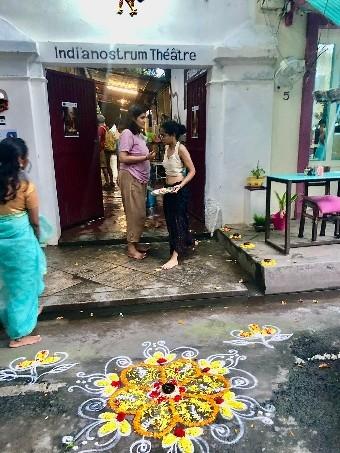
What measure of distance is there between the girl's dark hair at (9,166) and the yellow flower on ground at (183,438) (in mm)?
2241

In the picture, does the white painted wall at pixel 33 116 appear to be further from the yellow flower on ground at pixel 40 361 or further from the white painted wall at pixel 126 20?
the yellow flower on ground at pixel 40 361

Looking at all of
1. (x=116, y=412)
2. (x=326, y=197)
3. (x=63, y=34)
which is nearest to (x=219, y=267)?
(x=326, y=197)

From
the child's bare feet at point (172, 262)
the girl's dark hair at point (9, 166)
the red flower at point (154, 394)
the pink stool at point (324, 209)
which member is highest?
the girl's dark hair at point (9, 166)

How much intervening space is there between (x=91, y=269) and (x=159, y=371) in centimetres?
237

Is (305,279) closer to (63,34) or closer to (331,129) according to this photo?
(331,129)

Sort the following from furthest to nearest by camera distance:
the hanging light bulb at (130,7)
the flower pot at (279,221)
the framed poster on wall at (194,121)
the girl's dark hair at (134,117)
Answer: the framed poster on wall at (194,121) → the flower pot at (279,221) → the hanging light bulb at (130,7) → the girl's dark hair at (134,117)

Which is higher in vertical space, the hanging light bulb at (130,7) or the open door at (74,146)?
the hanging light bulb at (130,7)

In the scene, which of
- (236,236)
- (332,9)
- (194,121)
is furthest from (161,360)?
(194,121)

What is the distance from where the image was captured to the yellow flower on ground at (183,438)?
7.26ft

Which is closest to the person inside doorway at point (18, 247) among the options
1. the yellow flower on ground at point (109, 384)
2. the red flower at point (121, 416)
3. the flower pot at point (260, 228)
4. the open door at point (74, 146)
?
the yellow flower on ground at point (109, 384)

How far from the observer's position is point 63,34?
5.37 meters

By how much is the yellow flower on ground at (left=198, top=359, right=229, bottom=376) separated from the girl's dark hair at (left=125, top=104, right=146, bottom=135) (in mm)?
3060

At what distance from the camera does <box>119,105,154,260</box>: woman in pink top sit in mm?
4754

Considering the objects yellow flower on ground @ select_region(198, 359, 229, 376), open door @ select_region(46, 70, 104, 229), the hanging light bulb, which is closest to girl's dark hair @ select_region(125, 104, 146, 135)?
the hanging light bulb
